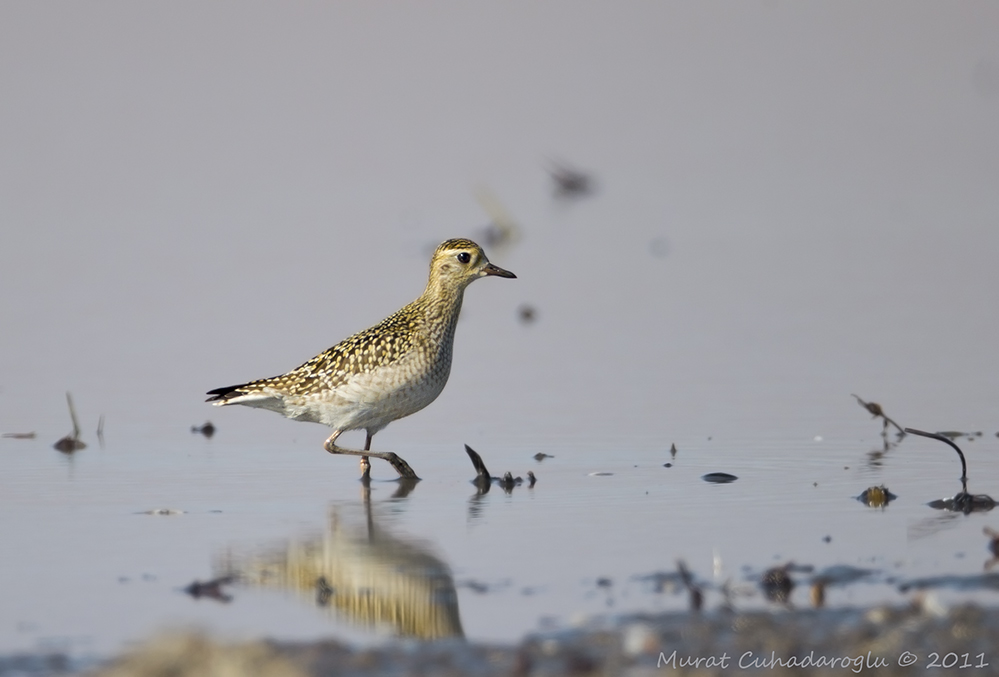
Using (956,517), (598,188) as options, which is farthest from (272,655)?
(598,188)

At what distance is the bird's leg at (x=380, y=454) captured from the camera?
916 centimetres

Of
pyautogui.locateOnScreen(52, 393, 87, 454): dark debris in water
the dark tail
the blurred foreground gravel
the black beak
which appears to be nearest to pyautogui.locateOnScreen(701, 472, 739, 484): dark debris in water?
the black beak

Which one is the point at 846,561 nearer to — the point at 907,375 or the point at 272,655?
the point at 272,655

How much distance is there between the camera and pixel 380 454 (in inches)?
369

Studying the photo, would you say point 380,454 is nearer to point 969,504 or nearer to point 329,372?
point 329,372

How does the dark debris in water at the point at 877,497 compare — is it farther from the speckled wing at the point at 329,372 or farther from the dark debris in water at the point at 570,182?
the dark debris in water at the point at 570,182

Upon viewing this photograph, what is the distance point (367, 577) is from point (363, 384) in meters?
3.13

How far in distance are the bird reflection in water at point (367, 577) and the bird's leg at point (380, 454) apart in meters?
1.30

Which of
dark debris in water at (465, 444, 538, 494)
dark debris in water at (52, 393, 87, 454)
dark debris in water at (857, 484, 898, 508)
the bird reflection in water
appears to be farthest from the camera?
dark debris in water at (52, 393, 87, 454)

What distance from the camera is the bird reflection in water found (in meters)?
6.07

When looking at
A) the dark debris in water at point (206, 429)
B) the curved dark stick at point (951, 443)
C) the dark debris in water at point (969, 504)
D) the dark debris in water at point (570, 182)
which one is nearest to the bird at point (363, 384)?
the dark debris in water at point (206, 429)

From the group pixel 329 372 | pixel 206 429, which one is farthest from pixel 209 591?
pixel 206 429

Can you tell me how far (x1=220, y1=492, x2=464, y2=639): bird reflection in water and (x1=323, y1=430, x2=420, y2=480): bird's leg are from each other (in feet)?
4.27

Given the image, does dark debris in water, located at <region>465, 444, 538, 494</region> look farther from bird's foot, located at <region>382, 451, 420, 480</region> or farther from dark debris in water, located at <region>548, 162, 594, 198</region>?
dark debris in water, located at <region>548, 162, 594, 198</region>
